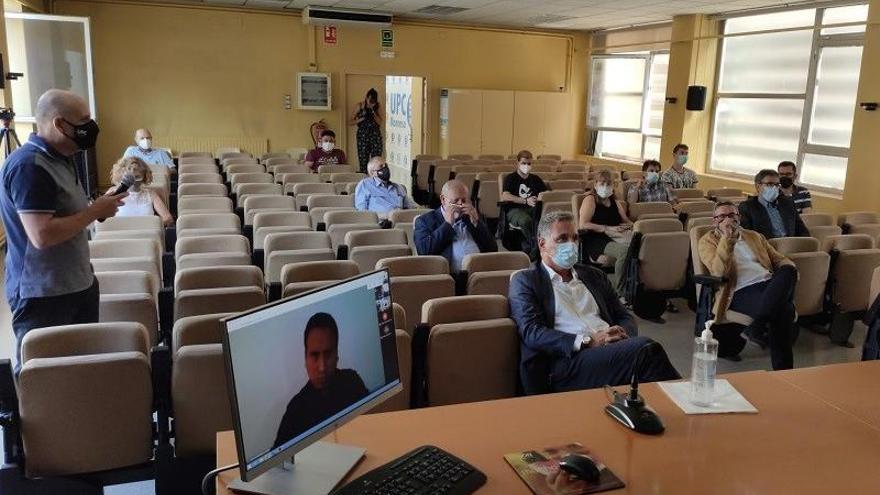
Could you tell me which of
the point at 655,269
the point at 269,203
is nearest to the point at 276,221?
the point at 269,203

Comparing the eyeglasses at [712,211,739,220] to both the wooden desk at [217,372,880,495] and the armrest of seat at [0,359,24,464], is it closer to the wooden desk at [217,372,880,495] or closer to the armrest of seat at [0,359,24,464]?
the wooden desk at [217,372,880,495]

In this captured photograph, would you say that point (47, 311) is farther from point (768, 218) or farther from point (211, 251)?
point (768, 218)

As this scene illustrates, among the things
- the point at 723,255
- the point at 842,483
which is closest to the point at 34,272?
the point at 842,483

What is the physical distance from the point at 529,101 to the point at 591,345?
11952 millimetres

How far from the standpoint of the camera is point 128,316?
3336mm

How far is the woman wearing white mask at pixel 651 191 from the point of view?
7973mm

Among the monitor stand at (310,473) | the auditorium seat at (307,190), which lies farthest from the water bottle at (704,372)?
the auditorium seat at (307,190)

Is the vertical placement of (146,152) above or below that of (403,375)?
above

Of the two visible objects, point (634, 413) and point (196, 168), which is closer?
point (634, 413)

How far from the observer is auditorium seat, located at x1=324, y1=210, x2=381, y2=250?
17.7 feet

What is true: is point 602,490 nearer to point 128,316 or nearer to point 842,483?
point 842,483

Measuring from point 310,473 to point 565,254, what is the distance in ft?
6.26

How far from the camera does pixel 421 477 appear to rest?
5.76ft

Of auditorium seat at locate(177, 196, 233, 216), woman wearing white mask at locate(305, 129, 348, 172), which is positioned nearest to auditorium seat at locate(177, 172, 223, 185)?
auditorium seat at locate(177, 196, 233, 216)
